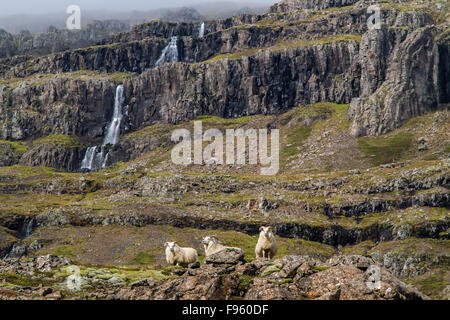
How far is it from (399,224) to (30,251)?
12827cm

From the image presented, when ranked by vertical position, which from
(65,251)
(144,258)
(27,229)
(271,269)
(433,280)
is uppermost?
(271,269)

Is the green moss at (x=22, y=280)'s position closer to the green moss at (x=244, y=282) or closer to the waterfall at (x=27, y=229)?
the green moss at (x=244, y=282)

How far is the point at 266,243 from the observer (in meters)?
47.4

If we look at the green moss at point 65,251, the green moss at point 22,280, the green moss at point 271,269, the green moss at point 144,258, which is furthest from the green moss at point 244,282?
the green moss at point 65,251

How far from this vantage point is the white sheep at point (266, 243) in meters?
47.0

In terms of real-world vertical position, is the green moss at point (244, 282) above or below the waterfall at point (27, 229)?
above

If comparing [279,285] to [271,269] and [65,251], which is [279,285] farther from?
[65,251]

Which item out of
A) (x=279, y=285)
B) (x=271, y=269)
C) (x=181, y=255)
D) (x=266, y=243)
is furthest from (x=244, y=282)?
(x=181, y=255)

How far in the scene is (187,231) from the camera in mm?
181625

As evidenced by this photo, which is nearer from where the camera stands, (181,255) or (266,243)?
(266,243)

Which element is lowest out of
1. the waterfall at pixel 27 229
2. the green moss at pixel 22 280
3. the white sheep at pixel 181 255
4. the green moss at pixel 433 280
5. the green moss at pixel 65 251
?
the green moss at pixel 433 280

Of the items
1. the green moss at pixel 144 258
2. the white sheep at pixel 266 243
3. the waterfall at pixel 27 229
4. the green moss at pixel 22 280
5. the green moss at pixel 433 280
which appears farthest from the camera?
the waterfall at pixel 27 229
